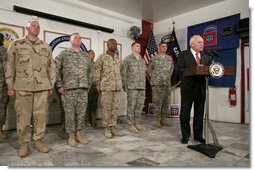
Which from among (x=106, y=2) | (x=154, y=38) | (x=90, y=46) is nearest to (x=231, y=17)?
(x=154, y=38)

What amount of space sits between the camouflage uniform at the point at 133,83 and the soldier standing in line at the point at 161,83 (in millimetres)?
431

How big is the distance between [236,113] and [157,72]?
1.85 metres

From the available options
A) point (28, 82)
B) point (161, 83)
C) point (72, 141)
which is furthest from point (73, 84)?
point (161, 83)

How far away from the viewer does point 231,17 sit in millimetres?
3928

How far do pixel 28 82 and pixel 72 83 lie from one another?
1.64 feet

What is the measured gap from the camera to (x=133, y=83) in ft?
10.2

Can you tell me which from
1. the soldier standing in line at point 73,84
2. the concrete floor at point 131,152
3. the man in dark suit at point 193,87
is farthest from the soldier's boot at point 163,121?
the soldier standing in line at point 73,84

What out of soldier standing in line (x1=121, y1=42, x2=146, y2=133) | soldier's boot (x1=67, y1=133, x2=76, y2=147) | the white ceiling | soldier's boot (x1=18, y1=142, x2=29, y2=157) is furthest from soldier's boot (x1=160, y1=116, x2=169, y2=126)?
the white ceiling

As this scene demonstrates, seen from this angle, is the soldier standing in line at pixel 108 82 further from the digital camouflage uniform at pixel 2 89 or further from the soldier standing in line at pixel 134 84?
the digital camouflage uniform at pixel 2 89

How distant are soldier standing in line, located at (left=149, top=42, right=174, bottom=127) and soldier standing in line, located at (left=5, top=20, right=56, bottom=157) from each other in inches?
78.1

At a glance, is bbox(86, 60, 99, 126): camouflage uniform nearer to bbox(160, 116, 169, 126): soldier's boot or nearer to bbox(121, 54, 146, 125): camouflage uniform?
bbox(121, 54, 146, 125): camouflage uniform

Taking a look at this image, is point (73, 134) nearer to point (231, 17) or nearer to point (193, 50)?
point (193, 50)

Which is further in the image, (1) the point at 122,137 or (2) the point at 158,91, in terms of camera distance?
(2) the point at 158,91

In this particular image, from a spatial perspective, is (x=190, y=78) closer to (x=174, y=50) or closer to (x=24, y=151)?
(x=24, y=151)
